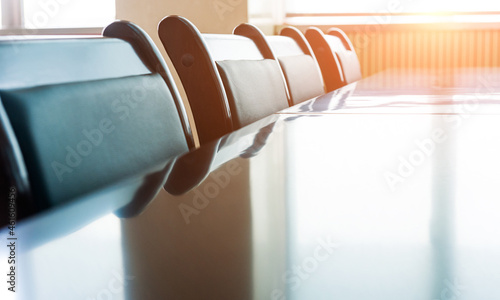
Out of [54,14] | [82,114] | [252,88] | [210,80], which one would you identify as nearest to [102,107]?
[82,114]

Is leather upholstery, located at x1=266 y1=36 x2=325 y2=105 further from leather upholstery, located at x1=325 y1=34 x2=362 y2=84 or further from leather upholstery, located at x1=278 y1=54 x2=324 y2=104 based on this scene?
leather upholstery, located at x1=325 y1=34 x2=362 y2=84

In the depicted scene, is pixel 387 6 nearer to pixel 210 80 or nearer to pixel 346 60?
pixel 346 60

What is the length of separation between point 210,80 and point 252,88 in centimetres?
22

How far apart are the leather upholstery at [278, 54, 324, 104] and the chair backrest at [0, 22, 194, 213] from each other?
2.90ft

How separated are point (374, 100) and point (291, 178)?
83 cm

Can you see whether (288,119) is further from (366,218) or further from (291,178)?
(366,218)

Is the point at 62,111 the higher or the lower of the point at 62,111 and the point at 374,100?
the higher

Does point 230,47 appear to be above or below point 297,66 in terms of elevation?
above

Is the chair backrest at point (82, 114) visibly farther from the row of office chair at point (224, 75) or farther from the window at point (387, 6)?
the window at point (387, 6)

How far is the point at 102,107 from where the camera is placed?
0.68m

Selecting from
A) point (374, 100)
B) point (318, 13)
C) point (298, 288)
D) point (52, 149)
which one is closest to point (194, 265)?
point (298, 288)

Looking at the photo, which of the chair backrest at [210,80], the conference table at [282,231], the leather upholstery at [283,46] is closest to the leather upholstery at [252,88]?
the chair backrest at [210,80]

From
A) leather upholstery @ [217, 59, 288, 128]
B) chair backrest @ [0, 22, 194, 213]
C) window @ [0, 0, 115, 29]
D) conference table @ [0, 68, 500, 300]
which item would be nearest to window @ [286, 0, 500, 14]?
window @ [0, 0, 115, 29]

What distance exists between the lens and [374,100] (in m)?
1.24
